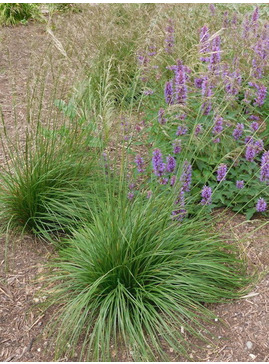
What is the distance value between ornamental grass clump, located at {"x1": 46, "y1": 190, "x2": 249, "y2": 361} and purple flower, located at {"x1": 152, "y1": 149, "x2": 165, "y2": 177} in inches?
8.7

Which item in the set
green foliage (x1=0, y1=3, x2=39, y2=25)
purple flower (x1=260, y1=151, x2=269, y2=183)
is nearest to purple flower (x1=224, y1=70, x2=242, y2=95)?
purple flower (x1=260, y1=151, x2=269, y2=183)

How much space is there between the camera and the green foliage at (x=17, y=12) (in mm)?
7699

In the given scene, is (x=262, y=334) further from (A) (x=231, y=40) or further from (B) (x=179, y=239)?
(A) (x=231, y=40)

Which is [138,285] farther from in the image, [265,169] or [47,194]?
[265,169]

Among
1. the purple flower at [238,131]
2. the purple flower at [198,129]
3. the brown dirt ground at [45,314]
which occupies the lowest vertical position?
the brown dirt ground at [45,314]

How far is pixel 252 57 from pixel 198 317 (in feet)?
6.79

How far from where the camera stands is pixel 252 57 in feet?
11.8

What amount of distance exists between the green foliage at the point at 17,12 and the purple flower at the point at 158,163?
555 centimetres

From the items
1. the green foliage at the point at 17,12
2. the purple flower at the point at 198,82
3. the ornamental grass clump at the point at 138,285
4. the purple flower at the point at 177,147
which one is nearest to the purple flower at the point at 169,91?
the purple flower at the point at 198,82

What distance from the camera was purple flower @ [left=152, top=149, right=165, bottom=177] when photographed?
3.03 m

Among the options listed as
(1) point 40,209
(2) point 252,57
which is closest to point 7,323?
(1) point 40,209

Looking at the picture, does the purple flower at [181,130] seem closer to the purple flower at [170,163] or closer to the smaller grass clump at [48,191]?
the purple flower at [170,163]

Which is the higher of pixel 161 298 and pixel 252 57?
pixel 252 57

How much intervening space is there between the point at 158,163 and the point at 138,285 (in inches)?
32.3
